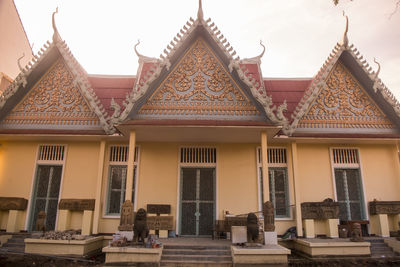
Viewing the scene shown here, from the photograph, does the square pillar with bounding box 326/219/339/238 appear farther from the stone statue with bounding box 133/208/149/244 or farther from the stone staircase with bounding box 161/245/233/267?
the stone statue with bounding box 133/208/149/244

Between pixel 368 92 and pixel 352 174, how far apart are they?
2.86 metres

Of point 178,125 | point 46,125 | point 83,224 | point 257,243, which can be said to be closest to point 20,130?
point 46,125

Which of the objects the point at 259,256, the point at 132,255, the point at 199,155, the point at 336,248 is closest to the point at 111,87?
the point at 199,155

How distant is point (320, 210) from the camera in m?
8.77

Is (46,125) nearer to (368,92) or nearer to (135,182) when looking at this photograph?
(135,182)

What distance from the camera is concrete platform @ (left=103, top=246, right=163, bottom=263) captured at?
6.81 meters

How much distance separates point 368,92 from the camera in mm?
9719

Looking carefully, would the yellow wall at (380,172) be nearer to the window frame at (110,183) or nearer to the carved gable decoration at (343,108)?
the carved gable decoration at (343,108)

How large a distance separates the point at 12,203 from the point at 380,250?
449 inches

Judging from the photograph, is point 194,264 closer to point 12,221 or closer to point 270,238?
point 270,238

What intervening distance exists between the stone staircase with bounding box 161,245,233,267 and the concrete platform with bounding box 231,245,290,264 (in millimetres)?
349

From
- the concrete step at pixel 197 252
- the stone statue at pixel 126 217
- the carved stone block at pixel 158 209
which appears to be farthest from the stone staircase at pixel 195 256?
the carved stone block at pixel 158 209

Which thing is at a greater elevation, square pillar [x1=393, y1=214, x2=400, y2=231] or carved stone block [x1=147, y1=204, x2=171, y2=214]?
carved stone block [x1=147, y1=204, x2=171, y2=214]

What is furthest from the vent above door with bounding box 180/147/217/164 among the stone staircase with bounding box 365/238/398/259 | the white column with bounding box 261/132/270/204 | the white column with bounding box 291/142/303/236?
the stone staircase with bounding box 365/238/398/259
